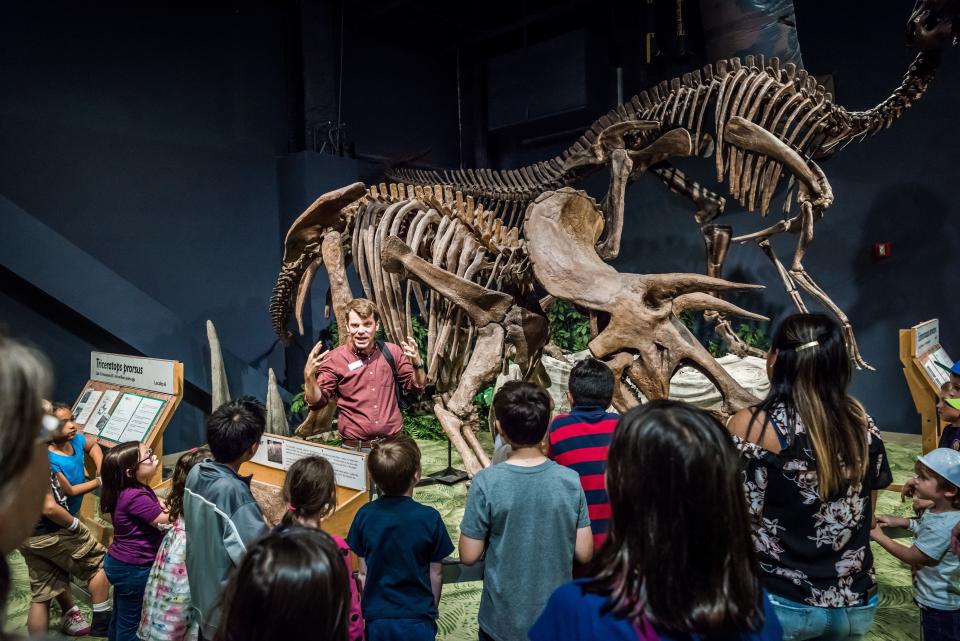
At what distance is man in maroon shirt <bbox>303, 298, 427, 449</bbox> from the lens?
394 centimetres

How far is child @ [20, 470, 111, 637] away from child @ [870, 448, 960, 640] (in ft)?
11.8

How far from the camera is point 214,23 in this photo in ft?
26.8

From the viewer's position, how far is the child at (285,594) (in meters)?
1.13

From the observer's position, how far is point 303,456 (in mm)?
3160

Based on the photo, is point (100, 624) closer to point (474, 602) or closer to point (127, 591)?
point (127, 591)

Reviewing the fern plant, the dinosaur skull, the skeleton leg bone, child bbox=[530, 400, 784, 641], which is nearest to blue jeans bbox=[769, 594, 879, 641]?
child bbox=[530, 400, 784, 641]

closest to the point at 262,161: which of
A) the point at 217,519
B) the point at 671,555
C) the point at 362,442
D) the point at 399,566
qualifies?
the point at 362,442

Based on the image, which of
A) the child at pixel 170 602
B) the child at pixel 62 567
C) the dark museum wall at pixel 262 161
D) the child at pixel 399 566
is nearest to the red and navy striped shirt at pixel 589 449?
the child at pixel 399 566

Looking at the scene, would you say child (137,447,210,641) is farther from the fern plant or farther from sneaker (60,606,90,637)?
the fern plant

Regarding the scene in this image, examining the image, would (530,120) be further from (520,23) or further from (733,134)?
(733,134)

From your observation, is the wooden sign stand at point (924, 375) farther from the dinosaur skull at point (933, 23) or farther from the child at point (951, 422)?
the dinosaur skull at point (933, 23)

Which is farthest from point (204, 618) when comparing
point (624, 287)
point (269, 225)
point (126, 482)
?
point (269, 225)

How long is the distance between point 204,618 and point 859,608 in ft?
6.71

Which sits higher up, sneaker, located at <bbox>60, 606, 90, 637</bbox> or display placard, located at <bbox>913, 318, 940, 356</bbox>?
display placard, located at <bbox>913, 318, 940, 356</bbox>
